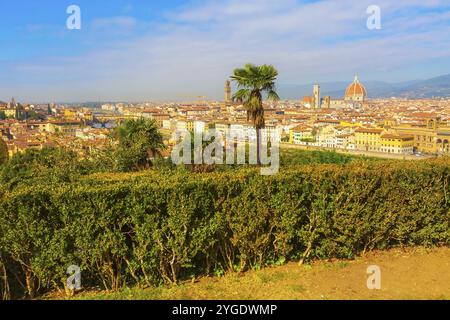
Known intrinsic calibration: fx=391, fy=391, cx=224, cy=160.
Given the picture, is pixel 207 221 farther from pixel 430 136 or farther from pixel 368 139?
pixel 430 136

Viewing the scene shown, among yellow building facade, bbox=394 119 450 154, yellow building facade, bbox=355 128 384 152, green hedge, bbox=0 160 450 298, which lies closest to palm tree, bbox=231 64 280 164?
green hedge, bbox=0 160 450 298

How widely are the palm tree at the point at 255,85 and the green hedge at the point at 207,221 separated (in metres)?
7.86

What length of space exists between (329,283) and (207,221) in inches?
72.0

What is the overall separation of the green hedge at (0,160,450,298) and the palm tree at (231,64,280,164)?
7862 millimetres

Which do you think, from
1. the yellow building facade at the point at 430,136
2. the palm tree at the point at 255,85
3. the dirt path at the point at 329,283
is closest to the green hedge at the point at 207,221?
the dirt path at the point at 329,283

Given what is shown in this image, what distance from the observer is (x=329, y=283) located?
5.22 meters

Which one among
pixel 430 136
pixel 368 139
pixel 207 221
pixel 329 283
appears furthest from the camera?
pixel 368 139

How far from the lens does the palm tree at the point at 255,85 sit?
13.7 m

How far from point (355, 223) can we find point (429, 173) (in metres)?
1.52

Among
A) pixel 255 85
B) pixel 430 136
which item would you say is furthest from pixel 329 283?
pixel 430 136
